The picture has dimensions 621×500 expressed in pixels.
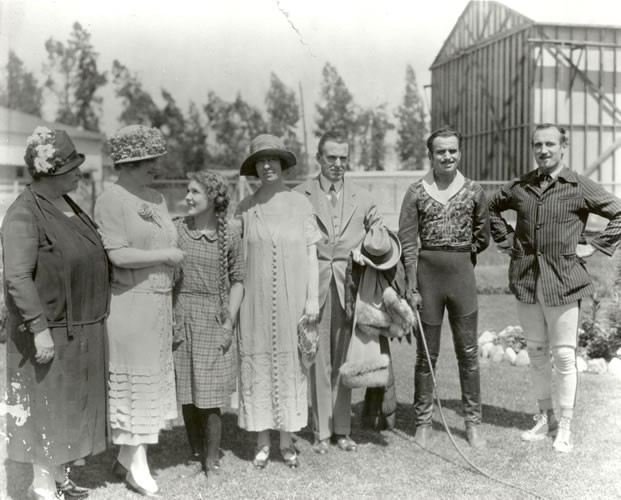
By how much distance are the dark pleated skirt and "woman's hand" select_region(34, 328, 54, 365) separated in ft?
0.26

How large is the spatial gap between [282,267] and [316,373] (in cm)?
97

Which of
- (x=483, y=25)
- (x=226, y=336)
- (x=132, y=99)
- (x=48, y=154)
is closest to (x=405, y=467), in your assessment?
(x=226, y=336)

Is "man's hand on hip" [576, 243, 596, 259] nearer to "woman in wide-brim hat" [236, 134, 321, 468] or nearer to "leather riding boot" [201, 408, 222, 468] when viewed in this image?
"woman in wide-brim hat" [236, 134, 321, 468]

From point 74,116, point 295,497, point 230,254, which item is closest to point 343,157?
point 230,254

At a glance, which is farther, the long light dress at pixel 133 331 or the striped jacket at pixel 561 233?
the striped jacket at pixel 561 233

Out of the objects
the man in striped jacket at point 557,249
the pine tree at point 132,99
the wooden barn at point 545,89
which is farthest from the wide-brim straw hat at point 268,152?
the pine tree at point 132,99

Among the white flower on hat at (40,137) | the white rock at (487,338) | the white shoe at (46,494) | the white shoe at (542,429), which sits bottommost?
the white rock at (487,338)

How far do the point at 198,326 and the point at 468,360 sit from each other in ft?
7.15

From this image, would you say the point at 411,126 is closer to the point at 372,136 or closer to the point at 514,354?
the point at 372,136

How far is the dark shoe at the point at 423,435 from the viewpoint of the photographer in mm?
5248

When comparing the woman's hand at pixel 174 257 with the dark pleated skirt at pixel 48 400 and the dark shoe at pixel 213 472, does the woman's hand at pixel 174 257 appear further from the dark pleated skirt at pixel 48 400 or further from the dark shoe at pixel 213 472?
the dark shoe at pixel 213 472

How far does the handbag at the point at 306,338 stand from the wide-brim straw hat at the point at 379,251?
25.5 inches

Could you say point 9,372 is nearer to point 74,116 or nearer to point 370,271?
point 370,271

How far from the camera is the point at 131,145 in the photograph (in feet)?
13.7
